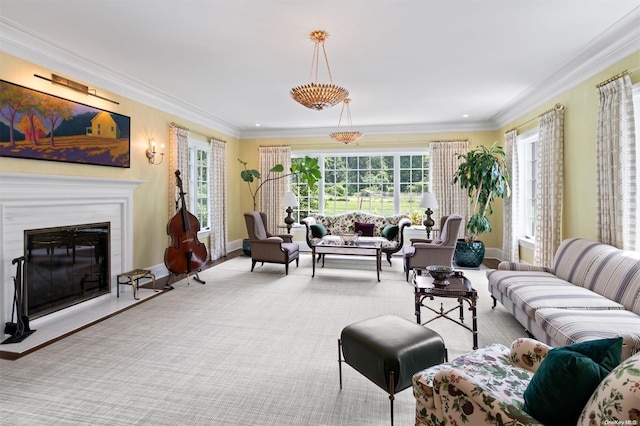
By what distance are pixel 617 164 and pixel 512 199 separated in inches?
119

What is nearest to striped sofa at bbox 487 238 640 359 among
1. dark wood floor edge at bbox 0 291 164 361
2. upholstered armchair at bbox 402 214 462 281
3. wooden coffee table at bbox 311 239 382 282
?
upholstered armchair at bbox 402 214 462 281

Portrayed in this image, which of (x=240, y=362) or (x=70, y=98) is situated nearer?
(x=240, y=362)

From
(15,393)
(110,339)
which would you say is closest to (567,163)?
(110,339)

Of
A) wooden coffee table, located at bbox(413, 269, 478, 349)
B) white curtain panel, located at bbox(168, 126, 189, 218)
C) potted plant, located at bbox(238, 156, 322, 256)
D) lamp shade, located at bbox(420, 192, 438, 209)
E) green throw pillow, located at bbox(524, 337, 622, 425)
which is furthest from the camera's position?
potted plant, located at bbox(238, 156, 322, 256)

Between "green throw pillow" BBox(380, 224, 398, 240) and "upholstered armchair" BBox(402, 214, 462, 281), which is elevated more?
"green throw pillow" BBox(380, 224, 398, 240)

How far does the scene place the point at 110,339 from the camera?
131 inches

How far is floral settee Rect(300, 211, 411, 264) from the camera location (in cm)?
709

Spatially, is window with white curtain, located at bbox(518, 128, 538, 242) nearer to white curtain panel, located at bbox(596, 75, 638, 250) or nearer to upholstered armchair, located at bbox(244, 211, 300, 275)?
white curtain panel, located at bbox(596, 75, 638, 250)

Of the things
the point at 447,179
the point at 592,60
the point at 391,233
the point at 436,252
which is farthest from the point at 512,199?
the point at 592,60

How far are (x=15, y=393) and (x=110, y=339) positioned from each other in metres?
0.91

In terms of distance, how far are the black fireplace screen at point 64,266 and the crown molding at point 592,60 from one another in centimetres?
591

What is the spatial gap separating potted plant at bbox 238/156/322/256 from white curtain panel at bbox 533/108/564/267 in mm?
4316

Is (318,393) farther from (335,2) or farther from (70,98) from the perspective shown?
(70,98)

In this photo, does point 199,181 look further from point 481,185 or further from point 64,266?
point 481,185
